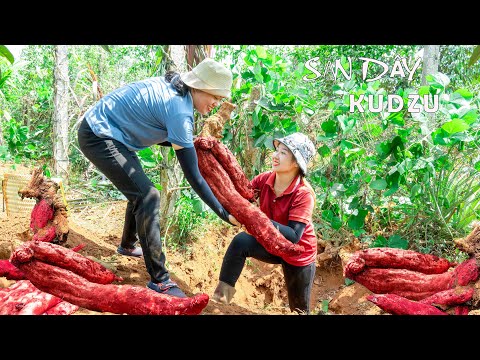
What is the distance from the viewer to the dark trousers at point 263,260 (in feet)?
7.36

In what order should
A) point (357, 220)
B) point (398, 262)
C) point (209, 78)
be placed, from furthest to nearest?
1. point (357, 220)
2. point (398, 262)
3. point (209, 78)

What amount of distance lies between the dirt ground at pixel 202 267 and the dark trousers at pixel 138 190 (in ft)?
0.72

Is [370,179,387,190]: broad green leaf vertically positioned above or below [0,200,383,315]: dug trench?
above

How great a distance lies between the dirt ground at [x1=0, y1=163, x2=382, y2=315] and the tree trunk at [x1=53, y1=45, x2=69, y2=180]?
480mm

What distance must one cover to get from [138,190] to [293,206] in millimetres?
651

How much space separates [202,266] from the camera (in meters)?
2.83

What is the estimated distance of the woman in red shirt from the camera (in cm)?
217

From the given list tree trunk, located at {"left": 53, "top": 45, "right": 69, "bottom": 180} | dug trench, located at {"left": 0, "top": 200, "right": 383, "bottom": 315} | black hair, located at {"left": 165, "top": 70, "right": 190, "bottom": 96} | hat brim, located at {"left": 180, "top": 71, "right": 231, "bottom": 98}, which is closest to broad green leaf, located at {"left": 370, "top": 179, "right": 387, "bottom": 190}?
dug trench, located at {"left": 0, "top": 200, "right": 383, "bottom": 315}

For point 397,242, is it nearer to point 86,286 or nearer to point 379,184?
point 379,184

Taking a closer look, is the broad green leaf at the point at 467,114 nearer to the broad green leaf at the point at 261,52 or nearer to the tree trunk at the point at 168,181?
the broad green leaf at the point at 261,52

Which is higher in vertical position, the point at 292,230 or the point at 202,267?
the point at 292,230

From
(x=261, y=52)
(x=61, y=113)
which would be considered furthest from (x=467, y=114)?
(x=61, y=113)

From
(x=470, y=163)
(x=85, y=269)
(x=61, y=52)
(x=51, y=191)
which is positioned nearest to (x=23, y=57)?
(x=61, y=52)

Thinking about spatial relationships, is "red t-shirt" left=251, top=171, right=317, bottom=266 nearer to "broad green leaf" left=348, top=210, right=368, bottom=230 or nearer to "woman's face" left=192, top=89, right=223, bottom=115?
"woman's face" left=192, top=89, right=223, bottom=115
